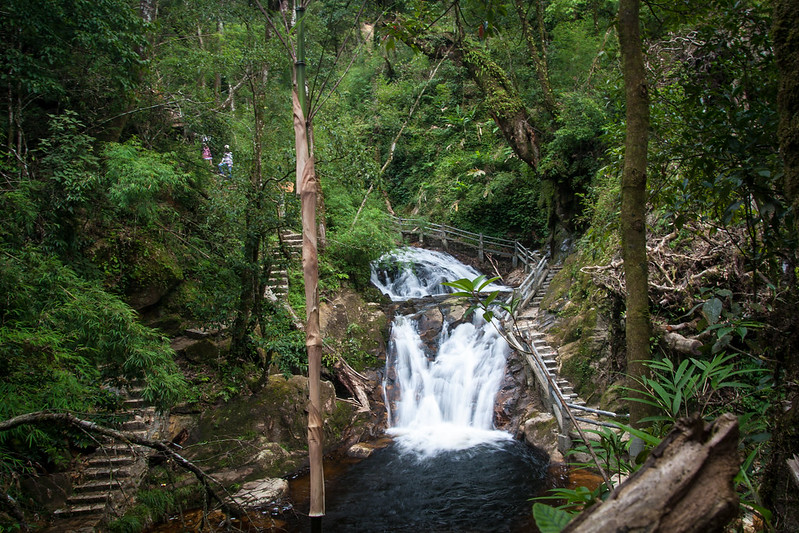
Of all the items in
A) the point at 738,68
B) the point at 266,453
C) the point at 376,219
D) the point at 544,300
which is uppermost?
the point at 376,219

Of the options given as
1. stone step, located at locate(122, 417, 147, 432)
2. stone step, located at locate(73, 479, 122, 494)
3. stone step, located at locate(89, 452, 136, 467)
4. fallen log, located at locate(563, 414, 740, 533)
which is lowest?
stone step, located at locate(73, 479, 122, 494)

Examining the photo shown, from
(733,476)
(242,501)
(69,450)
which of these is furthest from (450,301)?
(733,476)

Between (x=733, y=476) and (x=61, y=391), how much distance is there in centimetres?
595

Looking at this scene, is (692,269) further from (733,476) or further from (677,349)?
(733,476)

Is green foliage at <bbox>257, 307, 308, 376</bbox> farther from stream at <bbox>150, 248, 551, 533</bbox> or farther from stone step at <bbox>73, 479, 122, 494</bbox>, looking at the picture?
stone step at <bbox>73, 479, 122, 494</bbox>

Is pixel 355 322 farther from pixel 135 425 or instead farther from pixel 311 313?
pixel 311 313

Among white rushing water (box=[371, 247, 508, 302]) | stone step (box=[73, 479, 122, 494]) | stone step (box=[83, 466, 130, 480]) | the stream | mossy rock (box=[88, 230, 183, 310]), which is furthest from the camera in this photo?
white rushing water (box=[371, 247, 508, 302])

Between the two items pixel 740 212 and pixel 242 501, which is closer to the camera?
pixel 740 212

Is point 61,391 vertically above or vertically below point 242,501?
above

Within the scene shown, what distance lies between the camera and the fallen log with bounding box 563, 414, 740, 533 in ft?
3.50

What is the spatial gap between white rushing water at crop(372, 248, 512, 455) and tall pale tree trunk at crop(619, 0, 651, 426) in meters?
7.13

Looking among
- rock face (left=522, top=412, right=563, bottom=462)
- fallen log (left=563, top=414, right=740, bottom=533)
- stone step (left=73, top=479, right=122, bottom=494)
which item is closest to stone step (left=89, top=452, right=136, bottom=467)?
stone step (left=73, top=479, right=122, bottom=494)

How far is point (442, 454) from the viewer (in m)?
8.92

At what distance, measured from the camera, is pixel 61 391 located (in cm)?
495
